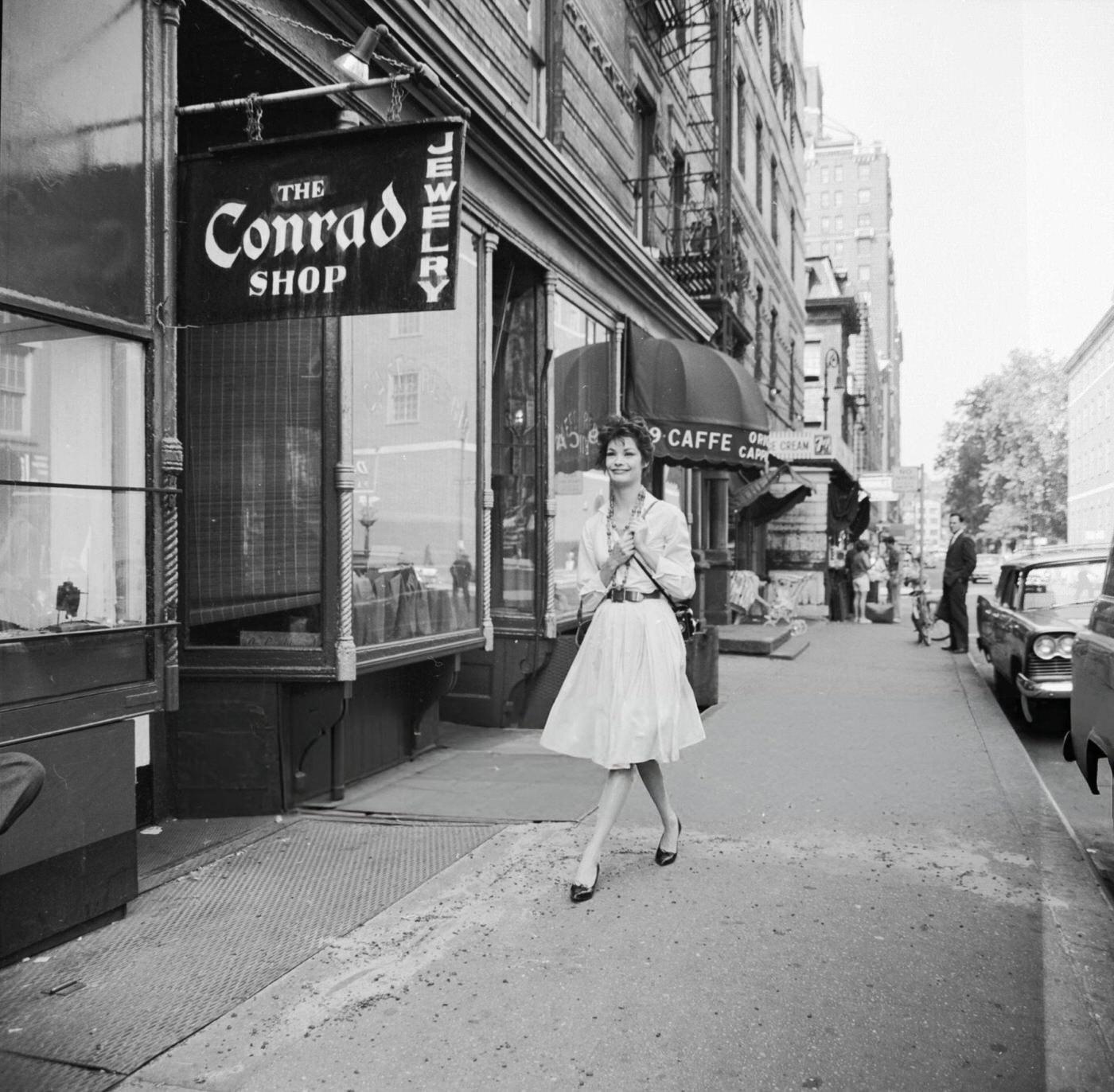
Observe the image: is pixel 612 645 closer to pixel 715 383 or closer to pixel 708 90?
pixel 715 383

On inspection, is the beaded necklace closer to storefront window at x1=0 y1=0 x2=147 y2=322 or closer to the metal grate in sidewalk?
the metal grate in sidewalk

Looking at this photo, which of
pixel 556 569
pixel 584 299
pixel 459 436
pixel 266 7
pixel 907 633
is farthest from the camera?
pixel 907 633

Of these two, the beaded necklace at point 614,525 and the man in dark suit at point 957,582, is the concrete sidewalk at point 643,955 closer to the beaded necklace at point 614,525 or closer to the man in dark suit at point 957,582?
the beaded necklace at point 614,525

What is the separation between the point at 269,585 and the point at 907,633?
15.9m

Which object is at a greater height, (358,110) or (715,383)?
(358,110)

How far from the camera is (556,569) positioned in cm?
895

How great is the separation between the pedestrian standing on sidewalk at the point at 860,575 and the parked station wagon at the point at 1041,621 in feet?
39.1

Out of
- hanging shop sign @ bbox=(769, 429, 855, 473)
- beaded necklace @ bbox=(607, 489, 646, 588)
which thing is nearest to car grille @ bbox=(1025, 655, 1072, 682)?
beaded necklace @ bbox=(607, 489, 646, 588)

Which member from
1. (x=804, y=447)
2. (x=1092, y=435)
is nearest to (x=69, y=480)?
(x=804, y=447)

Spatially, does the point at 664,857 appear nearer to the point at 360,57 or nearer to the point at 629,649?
the point at 629,649

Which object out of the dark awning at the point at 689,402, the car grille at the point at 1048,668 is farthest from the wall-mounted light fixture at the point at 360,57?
the car grille at the point at 1048,668

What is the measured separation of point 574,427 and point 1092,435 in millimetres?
65514

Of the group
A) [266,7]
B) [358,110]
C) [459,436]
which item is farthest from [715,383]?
[266,7]

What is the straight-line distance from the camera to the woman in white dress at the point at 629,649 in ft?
15.3
